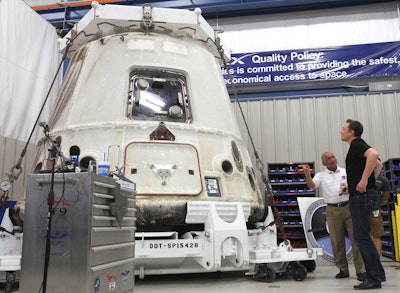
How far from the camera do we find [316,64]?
26.6 feet

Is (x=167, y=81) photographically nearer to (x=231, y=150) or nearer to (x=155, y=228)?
(x=231, y=150)

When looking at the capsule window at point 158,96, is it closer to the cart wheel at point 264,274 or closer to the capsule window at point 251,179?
the capsule window at point 251,179

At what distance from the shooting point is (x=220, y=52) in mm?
5223

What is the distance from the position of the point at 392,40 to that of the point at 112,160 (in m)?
6.91

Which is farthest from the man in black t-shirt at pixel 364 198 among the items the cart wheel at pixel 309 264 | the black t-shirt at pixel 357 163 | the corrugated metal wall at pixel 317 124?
the corrugated metal wall at pixel 317 124

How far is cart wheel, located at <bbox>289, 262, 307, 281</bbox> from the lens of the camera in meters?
3.69

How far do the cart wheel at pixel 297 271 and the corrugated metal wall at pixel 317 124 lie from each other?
146 inches

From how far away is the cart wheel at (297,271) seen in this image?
12.1 feet

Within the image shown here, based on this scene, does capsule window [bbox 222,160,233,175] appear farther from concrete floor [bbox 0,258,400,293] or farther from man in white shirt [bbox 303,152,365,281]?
concrete floor [bbox 0,258,400,293]

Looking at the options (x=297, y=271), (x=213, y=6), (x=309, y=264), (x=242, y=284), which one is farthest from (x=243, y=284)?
(x=213, y=6)

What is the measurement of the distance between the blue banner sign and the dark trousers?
4943mm

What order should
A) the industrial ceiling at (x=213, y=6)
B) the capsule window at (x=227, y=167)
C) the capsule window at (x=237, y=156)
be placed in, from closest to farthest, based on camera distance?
the capsule window at (x=227, y=167) → the capsule window at (x=237, y=156) → the industrial ceiling at (x=213, y=6)

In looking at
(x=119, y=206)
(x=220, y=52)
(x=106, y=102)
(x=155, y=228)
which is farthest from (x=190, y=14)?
(x=119, y=206)

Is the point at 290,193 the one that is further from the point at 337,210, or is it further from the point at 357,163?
the point at 357,163
